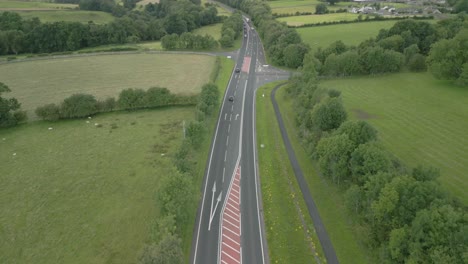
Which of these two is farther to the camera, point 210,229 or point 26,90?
point 26,90

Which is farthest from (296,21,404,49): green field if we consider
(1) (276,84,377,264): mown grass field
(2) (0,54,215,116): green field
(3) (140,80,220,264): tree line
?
(3) (140,80,220,264): tree line

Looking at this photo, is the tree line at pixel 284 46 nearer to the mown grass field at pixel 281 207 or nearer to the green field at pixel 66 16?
the mown grass field at pixel 281 207

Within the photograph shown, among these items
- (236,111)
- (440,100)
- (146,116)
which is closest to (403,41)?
(440,100)

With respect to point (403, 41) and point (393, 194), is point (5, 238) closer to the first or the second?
point (393, 194)

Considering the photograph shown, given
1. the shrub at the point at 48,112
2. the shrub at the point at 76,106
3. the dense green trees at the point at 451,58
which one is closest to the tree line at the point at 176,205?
the shrub at the point at 76,106

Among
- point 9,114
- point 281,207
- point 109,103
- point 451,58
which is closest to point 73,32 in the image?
point 9,114

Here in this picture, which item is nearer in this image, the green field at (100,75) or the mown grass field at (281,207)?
the mown grass field at (281,207)
